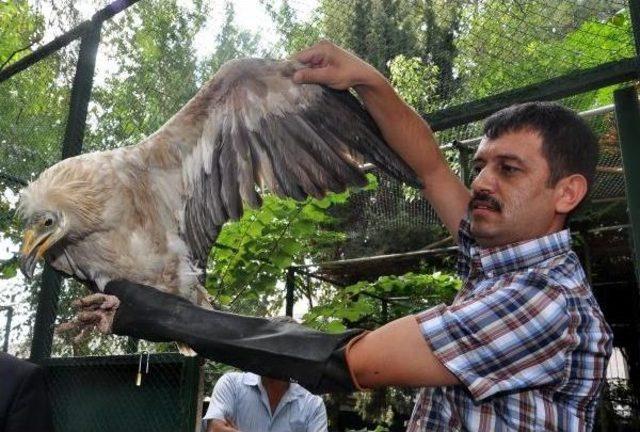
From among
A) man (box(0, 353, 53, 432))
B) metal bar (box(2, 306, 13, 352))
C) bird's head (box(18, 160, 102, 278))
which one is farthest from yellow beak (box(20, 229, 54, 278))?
metal bar (box(2, 306, 13, 352))

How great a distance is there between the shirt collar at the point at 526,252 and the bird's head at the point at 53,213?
173 centimetres

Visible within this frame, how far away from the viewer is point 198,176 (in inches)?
115

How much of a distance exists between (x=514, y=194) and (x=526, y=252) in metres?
0.17

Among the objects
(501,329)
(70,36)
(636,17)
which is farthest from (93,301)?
(70,36)

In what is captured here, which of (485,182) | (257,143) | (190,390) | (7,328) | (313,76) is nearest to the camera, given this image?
(485,182)

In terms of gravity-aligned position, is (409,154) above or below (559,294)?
above

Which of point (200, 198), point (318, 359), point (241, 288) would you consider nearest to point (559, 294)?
point (318, 359)

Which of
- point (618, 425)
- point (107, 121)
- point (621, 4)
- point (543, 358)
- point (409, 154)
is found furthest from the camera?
point (618, 425)

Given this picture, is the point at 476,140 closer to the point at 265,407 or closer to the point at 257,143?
the point at 257,143

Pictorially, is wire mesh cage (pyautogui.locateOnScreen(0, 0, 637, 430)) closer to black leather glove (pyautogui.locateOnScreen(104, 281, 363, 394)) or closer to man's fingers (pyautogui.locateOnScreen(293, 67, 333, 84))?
man's fingers (pyautogui.locateOnScreen(293, 67, 333, 84))

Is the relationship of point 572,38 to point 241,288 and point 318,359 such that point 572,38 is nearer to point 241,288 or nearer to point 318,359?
point 318,359

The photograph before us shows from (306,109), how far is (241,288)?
7.84 feet

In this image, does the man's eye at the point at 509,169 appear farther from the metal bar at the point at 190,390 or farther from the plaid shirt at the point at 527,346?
the metal bar at the point at 190,390

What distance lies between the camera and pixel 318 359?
4.78 feet
